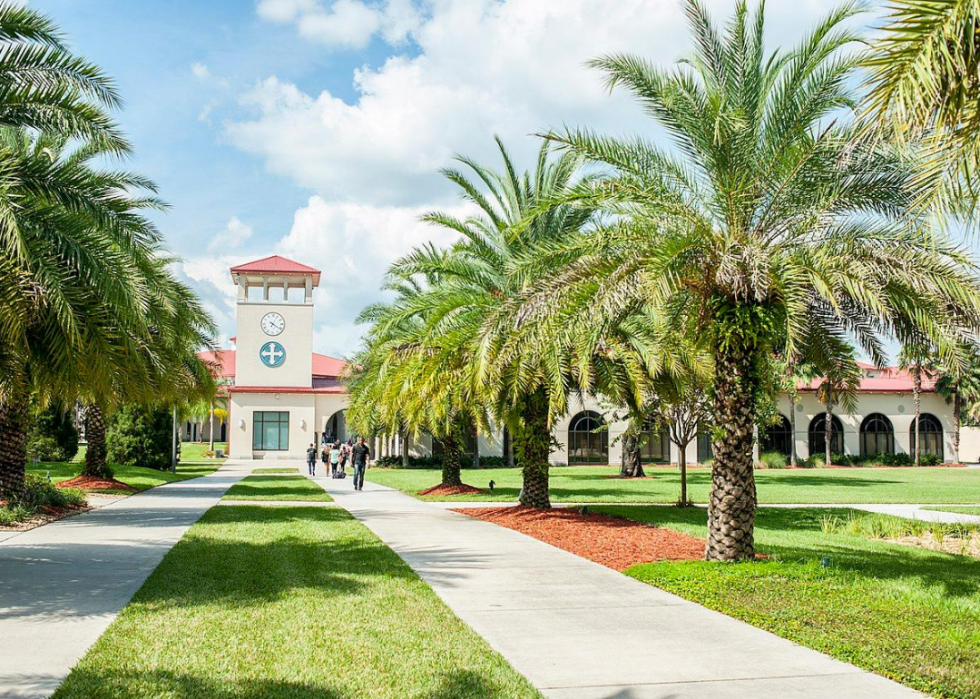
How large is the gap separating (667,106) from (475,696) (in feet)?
27.9

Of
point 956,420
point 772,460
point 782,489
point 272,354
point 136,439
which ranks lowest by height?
point 782,489

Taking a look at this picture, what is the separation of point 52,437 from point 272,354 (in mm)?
19721

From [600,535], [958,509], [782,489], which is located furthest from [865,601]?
[782,489]

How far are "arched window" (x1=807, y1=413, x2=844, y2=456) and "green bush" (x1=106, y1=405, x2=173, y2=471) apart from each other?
1564 inches

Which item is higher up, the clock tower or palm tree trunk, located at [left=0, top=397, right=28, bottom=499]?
the clock tower

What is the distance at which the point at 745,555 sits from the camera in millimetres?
11359

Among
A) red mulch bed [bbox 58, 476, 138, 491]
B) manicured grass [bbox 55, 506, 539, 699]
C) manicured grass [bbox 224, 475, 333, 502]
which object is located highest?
red mulch bed [bbox 58, 476, 138, 491]

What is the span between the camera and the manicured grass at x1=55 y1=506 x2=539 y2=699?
598cm

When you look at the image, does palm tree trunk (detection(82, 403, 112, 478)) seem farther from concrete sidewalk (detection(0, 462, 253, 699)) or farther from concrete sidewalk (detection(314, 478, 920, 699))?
concrete sidewalk (detection(314, 478, 920, 699))

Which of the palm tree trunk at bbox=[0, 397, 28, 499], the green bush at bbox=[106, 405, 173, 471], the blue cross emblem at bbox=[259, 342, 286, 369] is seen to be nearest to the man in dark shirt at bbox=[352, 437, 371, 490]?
the palm tree trunk at bbox=[0, 397, 28, 499]

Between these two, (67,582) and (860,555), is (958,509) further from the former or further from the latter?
(67,582)

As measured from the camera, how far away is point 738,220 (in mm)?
11430

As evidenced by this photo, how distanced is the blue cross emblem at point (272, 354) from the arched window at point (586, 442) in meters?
19.8

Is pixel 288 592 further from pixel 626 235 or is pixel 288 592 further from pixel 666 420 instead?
pixel 666 420
